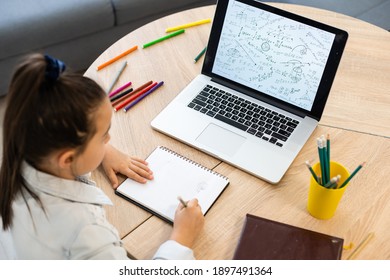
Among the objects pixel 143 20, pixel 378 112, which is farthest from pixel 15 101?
pixel 143 20

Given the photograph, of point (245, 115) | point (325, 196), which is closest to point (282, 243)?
point (325, 196)

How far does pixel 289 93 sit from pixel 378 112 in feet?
0.83

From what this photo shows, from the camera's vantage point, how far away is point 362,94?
1.25 m

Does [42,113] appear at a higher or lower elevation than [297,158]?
higher

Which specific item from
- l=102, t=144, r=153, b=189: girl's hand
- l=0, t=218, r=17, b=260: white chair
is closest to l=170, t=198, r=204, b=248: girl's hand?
l=102, t=144, r=153, b=189: girl's hand

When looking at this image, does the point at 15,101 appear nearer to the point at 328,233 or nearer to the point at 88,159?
the point at 88,159

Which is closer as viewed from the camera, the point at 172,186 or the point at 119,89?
the point at 172,186

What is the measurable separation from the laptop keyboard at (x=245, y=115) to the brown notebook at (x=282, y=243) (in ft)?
0.80

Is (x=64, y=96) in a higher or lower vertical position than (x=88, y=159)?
higher

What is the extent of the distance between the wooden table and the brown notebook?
3cm

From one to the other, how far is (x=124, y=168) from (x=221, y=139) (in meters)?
0.25

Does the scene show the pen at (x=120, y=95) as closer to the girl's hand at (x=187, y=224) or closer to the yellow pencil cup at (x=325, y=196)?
the girl's hand at (x=187, y=224)

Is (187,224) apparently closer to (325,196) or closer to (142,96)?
(325,196)

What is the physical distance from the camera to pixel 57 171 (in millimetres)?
888
